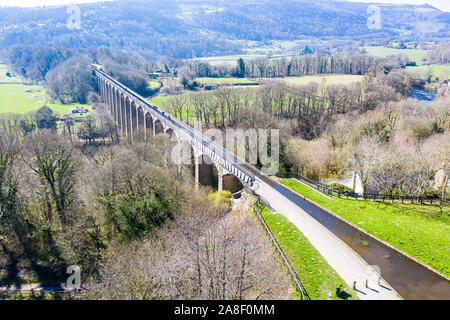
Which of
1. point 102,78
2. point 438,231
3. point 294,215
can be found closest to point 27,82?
point 102,78

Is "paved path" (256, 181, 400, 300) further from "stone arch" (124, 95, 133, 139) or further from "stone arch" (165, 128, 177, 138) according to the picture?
"stone arch" (124, 95, 133, 139)

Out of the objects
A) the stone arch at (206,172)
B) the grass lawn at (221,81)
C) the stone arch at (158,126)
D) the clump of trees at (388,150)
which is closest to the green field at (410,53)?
the grass lawn at (221,81)

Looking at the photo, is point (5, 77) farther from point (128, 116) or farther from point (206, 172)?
point (206, 172)

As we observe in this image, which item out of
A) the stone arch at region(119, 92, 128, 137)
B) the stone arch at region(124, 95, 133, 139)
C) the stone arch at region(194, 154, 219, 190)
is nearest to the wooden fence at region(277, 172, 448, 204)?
the stone arch at region(194, 154, 219, 190)

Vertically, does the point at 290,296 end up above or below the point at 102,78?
below

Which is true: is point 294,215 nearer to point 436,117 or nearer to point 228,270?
point 228,270
